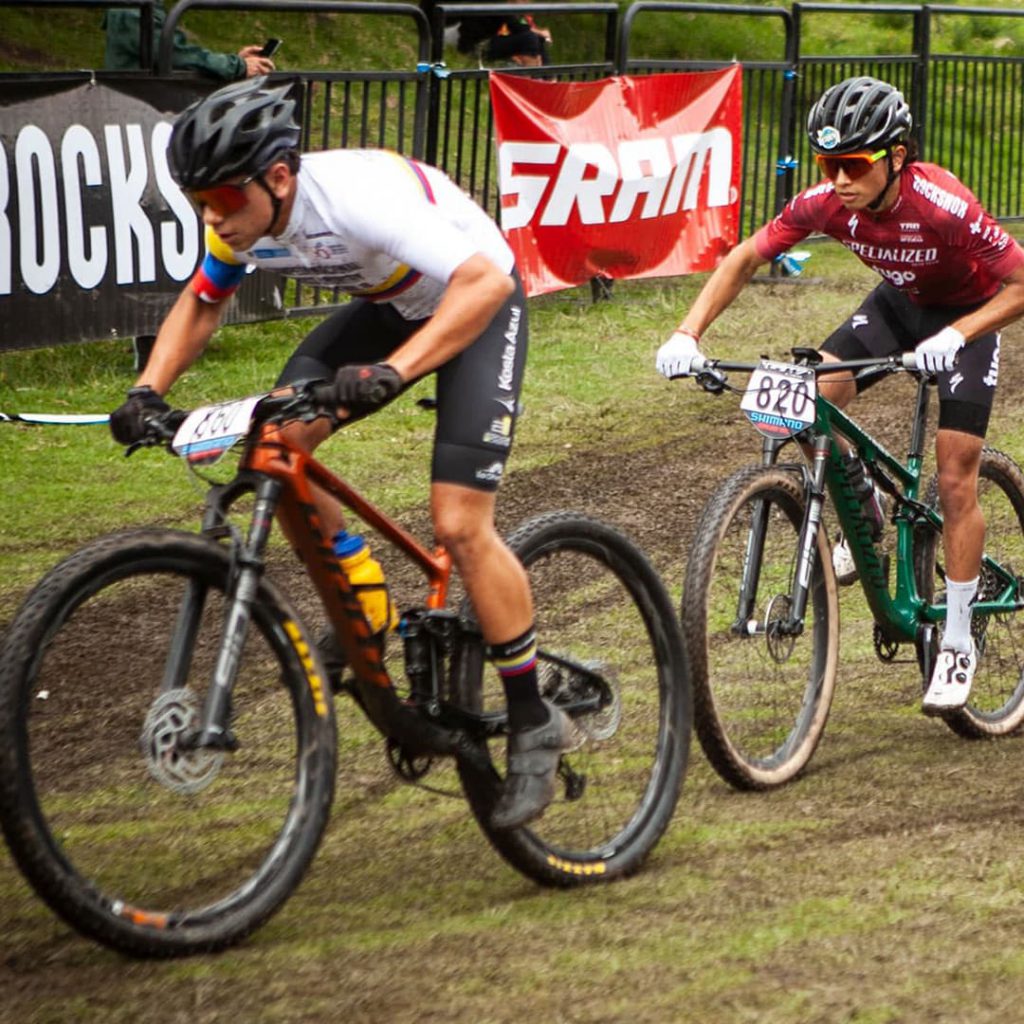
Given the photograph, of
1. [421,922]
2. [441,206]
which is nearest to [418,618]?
[421,922]

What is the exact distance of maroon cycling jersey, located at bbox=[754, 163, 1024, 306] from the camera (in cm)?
564

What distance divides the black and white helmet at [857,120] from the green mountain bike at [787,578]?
2.22 feet

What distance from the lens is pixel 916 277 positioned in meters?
5.82

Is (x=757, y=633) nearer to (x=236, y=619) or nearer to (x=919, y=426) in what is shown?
(x=919, y=426)

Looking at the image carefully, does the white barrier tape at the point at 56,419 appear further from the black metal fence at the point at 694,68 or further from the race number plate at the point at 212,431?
the race number plate at the point at 212,431

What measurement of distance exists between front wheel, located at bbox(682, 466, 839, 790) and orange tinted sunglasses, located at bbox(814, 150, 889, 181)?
1025 millimetres

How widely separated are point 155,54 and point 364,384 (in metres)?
7.45

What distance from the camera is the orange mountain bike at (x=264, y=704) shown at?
371 centimetres

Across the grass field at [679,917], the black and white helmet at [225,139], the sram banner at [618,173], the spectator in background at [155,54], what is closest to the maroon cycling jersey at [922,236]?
the grass field at [679,917]

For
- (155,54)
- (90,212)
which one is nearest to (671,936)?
(90,212)

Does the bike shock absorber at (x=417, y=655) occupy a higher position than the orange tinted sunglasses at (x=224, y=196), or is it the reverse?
the orange tinted sunglasses at (x=224, y=196)

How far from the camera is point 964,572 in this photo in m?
5.89

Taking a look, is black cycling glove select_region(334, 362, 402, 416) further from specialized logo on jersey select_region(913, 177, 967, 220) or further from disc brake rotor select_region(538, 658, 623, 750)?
specialized logo on jersey select_region(913, 177, 967, 220)

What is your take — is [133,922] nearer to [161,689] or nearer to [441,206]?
[161,689]
